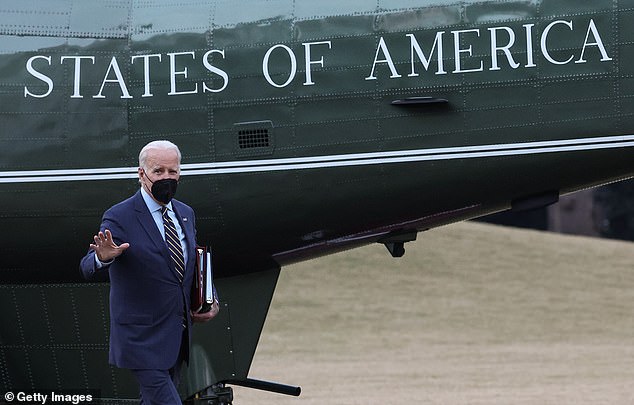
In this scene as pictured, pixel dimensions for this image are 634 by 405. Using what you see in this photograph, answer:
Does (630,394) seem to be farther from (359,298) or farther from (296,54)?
(359,298)

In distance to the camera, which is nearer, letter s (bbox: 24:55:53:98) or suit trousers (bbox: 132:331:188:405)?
suit trousers (bbox: 132:331:188:405)

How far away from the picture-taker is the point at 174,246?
710 centimetres

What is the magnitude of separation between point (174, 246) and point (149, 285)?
26 cm

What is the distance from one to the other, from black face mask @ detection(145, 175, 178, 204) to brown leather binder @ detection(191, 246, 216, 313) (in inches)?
14.9

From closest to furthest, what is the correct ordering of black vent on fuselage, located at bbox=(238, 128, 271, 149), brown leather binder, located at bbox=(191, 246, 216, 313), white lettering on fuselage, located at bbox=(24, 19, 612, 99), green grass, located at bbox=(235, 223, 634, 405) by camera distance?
brown leather binder, located at bbox=(191, 246, 216, 313)
white lettering on fuselage, located at bbox=(24, 19, 612, 99)
black vent on fuselage, located at bbox=(238, 128, 271, 149)
green grass, located at bbox=(235, 223, 634, 405)

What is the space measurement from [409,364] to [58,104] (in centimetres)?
1146

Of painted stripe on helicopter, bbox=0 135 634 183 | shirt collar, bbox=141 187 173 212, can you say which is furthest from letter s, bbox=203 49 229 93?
shirt collar, bbox=141 187 173 212

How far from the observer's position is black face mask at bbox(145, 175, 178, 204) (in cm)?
700

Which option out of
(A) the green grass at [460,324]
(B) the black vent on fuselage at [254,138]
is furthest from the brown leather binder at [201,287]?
(A) the green grass at [460,324]

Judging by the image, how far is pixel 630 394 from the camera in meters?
14.5

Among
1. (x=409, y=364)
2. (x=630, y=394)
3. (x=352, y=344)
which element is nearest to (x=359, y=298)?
(x=352, y=344)

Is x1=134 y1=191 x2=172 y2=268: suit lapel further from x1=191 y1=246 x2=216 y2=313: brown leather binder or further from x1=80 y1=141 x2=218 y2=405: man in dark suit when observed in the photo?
x1=191 y1=246 x2=216 y2=313: brown leather binder

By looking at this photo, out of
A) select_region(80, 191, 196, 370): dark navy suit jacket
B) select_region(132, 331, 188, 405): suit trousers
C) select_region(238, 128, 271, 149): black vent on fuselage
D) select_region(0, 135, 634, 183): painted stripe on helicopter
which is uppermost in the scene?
select_region(238, 128, 271, 149): black vent on fuselage

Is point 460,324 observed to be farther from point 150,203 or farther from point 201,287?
point 150,203
